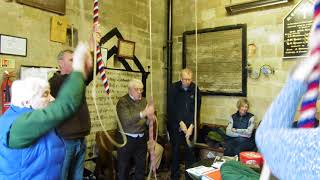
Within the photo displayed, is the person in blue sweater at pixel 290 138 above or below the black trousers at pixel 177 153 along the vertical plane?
above

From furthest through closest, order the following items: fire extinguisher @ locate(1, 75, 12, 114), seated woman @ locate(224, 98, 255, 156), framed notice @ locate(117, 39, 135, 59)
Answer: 1. framed notice @ locate(117, 39, 135, 59)
2. seated woman @ locate(224, 98, 255, 156)
3. fire extinguisher @ locate(1, 75, 12, 114)

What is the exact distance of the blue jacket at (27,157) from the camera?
50.3 inches

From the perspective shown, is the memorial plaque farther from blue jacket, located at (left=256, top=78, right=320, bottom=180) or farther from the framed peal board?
blue jacket, located at (left=256, top=78, right=320, bottom=180)

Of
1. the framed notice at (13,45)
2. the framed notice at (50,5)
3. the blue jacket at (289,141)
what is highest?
the framed notice at (50,5)

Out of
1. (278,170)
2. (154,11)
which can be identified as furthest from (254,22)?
Result: (278,170)

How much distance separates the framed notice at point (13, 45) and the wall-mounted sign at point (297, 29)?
293cm

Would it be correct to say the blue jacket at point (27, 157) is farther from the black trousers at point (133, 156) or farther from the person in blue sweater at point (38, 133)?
the black trousers at point (133, 156)

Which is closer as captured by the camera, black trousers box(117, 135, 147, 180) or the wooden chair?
A: black trousers box(117, 135, 147, 180)

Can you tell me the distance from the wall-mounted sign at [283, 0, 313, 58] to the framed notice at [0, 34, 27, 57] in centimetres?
293

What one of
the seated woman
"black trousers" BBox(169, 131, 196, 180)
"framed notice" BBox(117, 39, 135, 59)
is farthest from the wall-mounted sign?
"framed notice" BBox(117, 39, 135, 59)

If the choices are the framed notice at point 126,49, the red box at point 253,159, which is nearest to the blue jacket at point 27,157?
the red box at point 253,159

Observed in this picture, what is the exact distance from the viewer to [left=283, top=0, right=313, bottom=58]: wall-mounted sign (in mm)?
3529

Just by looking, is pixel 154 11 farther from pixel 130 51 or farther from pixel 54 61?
pixel 54 61

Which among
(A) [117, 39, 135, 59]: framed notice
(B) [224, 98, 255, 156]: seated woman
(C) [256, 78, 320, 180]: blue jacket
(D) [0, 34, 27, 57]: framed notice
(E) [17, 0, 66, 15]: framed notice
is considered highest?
(E) [17, 0, 66, 15]: framed notice
